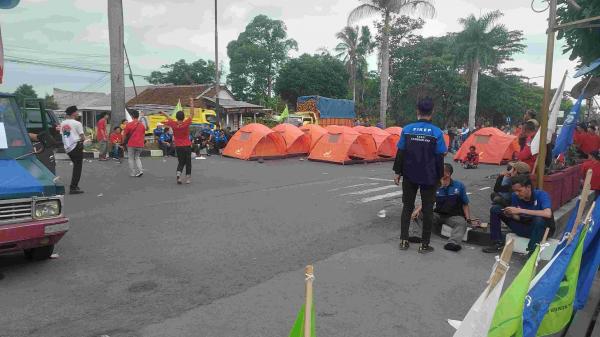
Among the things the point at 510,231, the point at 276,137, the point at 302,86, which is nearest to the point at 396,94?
the point at 302,86

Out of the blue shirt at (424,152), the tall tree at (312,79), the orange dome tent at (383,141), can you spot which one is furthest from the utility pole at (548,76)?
the tall tree at (312,79)

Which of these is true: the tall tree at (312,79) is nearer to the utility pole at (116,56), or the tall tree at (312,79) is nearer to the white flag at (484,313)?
the utility pole at (116,56)

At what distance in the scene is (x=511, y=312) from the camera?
7.43 feet

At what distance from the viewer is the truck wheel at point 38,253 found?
5.13 meters

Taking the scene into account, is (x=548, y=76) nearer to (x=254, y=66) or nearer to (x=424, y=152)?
(x=424, y=152)

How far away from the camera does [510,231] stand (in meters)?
Result: 6.31

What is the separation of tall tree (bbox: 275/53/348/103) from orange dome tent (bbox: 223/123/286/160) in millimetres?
32109

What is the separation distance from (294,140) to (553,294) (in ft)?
51.4

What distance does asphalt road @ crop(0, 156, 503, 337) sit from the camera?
4.00m

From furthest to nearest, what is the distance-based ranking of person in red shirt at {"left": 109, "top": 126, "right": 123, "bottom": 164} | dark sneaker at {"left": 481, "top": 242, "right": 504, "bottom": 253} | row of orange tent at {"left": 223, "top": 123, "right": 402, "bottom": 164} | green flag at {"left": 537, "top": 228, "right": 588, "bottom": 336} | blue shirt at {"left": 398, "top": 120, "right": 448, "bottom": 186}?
row of orange tent at {"left": 223, "top": 123, "right": 402, "bottom": 164}, person in red shirt at {"left": 109, "top": 126, "right": 123, "bottom": 164}, dark sneaker at {"left": 481, "top": 242, "right": 504, "bottom": 253}, blue shirt at {"left": 398, "top": 120, "right": 448, "bottom": 186}, green flag at {"left": 537, "top": 228, "right": 588, "bottom": 336}

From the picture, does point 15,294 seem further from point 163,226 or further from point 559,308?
point 559,308

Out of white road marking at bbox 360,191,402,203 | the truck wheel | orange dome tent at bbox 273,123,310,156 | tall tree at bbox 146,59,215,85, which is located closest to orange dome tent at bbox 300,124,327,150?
orange dome tent at bbox 273,123,310,156

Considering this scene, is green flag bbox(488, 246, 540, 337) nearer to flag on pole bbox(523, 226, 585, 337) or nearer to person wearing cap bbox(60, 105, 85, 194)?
flag on pole bbox(523, 226, 585, 337)

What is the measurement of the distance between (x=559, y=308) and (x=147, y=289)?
345 centimetres
